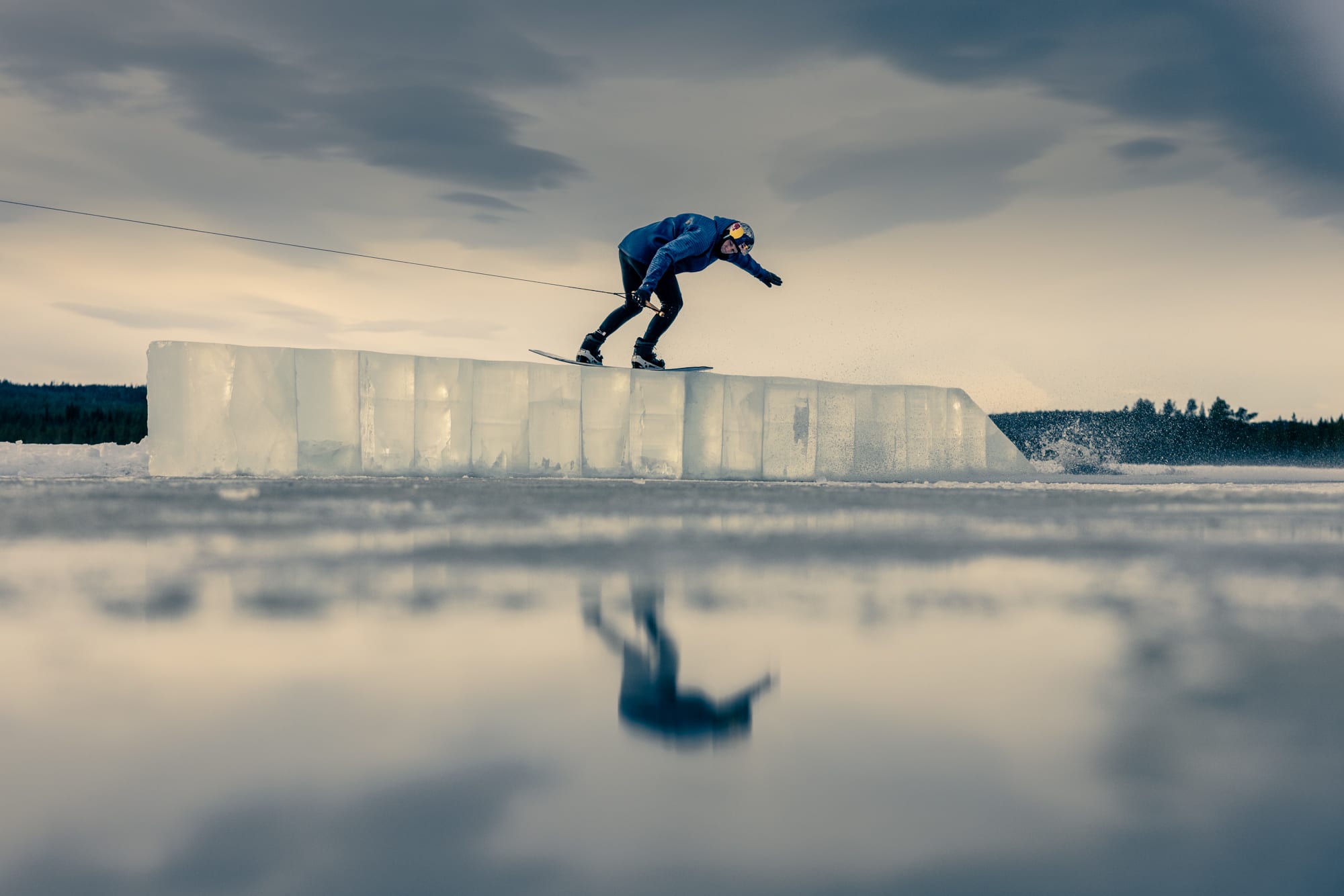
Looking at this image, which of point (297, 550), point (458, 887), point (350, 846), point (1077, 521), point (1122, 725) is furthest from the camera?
point (1077, 521)

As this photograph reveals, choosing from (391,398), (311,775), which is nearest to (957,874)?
(311,775)

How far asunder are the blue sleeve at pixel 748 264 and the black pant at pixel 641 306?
0.79 meters

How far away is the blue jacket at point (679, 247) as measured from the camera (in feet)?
40.1

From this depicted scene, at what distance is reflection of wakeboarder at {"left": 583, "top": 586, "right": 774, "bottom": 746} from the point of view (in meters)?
2.42

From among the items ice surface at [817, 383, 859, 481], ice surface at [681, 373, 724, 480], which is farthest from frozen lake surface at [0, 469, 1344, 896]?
ice surface at [817, 383, 859, 481]

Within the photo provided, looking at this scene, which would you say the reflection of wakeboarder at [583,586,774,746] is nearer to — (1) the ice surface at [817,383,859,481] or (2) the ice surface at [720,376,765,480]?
(2) the ice surface at [720,376,765,480]

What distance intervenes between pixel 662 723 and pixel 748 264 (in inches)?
423

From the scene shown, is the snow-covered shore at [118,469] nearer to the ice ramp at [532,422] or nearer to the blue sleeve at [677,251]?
the ice ramp at [532,422]

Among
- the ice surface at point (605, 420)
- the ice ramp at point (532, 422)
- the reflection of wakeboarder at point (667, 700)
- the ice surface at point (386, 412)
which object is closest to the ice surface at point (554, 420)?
the ice ramp at point (532, 422)

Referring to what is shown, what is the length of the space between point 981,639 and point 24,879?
2825mm

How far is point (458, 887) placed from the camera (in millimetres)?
1562

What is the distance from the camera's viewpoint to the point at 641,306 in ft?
41.7

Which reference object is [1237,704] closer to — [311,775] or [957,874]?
[957,874]

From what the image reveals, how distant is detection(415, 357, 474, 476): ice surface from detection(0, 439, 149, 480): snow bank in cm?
338
